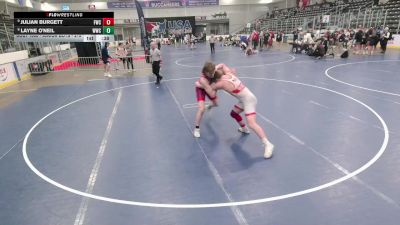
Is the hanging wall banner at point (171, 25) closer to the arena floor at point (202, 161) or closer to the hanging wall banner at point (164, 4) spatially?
the hanging wall banner at point (164, 4)

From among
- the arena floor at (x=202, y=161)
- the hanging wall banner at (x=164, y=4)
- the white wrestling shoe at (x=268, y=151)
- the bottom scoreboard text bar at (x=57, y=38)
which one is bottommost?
the arena floor at (x=202, y=161)

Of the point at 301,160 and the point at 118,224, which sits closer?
the point at 118,224

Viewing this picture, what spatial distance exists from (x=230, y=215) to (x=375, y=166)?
276 cm

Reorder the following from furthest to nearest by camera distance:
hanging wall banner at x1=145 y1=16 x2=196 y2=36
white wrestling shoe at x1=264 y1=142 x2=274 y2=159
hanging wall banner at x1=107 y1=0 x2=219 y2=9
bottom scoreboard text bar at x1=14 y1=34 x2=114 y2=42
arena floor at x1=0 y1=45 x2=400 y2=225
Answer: hanging wall banner at x1=145 y1=16 x2=196 y2=36 → hanging wall banner at x1=107 y1=0 x2=219 y2=9 → bottom scoreboard text bar at x1=14 y1=34 x2=114 y2=42 → white wrestling shoe at x1=264 y1=142 x2=274 y2=159 → arena floor at x1=0 y1=45 x2=400 y2=225

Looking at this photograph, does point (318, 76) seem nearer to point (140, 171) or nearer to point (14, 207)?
point (140, 171)

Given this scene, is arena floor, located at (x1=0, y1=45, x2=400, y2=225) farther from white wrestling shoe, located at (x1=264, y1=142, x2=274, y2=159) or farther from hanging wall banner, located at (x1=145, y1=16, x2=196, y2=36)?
hanging wall banner, located at (x1=145, y1=16, x2=196, y2=36)

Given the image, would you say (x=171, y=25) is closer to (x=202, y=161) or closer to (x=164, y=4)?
(x=164, y=4)

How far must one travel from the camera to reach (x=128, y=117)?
25.7ft

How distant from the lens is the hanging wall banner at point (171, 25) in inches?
1811

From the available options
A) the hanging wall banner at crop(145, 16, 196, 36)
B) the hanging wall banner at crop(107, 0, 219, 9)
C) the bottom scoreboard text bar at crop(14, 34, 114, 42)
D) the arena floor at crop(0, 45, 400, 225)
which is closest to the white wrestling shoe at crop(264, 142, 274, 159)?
the arena floor at crop(0, 45, 400, 225)

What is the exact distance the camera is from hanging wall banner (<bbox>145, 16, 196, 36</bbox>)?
1811 inches

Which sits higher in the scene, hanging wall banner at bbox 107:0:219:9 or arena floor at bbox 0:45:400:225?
hanging wall banner at bbox 107:0:219:9

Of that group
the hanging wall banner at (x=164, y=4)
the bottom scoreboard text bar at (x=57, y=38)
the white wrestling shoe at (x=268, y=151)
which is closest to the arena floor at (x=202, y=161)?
the white wrestling shoe at (x=268, y=151)

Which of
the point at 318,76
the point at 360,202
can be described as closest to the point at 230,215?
the point at 360,202
